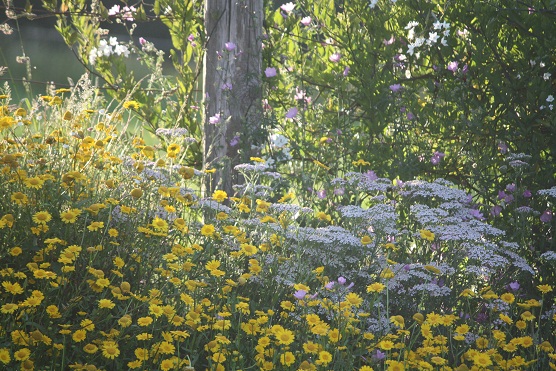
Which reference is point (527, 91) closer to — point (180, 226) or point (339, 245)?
point (339, 245)

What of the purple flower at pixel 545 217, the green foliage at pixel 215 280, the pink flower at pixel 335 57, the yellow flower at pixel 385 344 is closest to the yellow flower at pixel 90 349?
the green foliage at pixel 215 280

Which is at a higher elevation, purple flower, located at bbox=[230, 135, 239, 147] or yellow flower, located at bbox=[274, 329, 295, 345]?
purple flower, located at bbox=[230, 135, 239, 147]

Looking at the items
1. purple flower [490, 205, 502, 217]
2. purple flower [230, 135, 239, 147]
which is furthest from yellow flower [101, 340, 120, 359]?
purple flower [230, 135, 239, 147]

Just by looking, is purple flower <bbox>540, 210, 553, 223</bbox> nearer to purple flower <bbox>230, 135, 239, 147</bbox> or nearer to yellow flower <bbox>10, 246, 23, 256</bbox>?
purple flower <bbox>230, 135, 239, 147</bbox>

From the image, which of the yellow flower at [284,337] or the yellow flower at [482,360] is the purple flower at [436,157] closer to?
the yellow flower at [482,360]

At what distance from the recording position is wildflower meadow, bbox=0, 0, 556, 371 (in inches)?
96.2

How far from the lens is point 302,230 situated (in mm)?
3141

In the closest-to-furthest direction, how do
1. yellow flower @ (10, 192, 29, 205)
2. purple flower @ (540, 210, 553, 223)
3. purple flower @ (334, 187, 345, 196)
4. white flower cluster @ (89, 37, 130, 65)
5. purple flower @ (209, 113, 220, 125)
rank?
yellow flower @ (10, 192, 29, 205) → purple flower @ (540, 210, 553, 223) → purple flower @ (334, 187, 345, 196) → purple flower @ (209, 113, 220, 125) → white flower cluster @ (89, 37, 130, 65)

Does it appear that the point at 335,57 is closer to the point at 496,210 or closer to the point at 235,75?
the point at 235,75

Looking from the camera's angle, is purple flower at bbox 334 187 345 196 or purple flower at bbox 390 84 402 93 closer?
purple flower at bbox 334 187 345 196

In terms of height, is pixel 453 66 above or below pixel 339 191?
above

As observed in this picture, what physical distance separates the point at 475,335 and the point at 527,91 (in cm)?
150

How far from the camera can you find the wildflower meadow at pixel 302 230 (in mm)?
2443

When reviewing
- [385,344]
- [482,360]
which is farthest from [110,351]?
[482,360]
